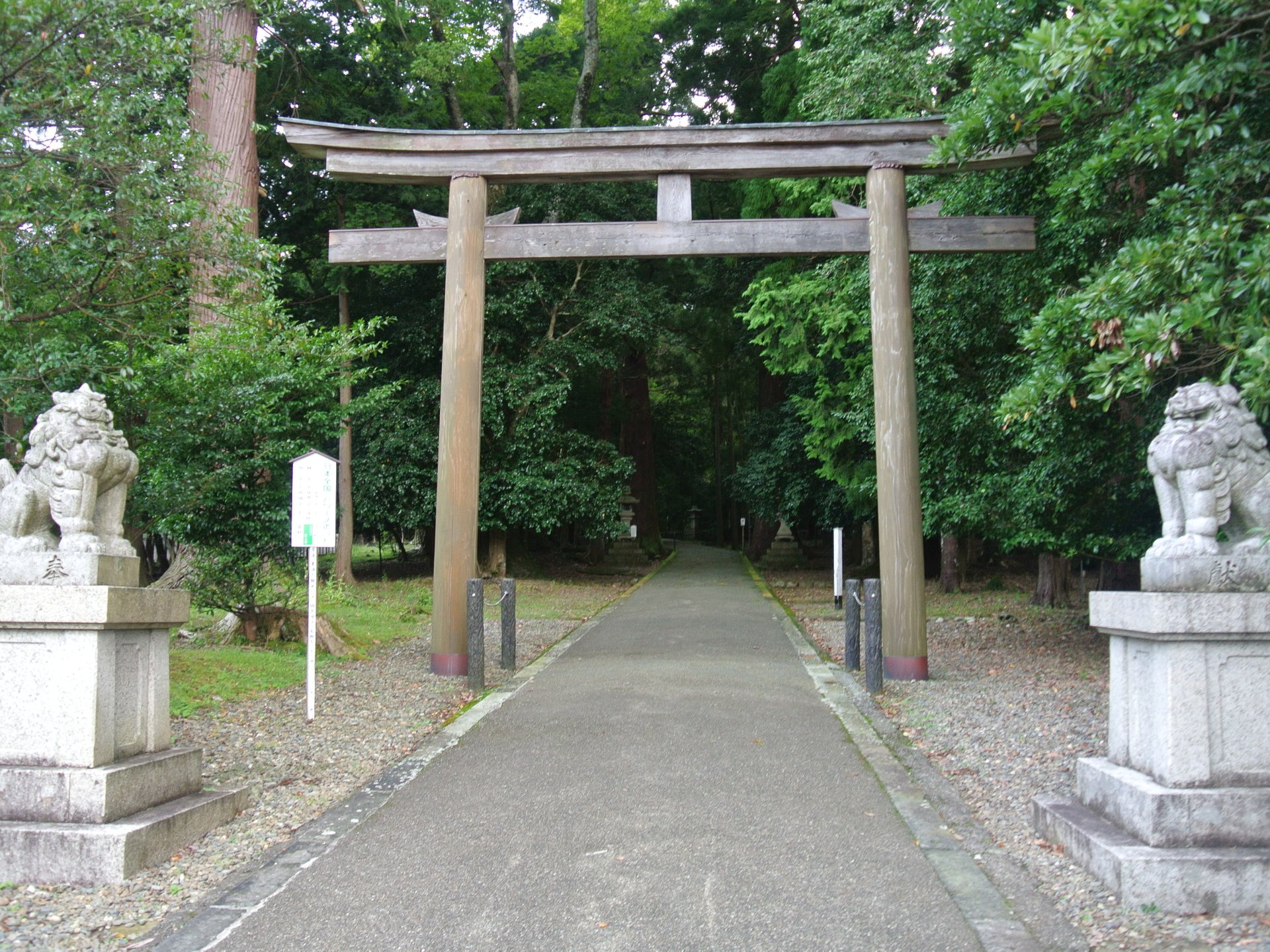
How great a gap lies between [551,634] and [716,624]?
2490mm

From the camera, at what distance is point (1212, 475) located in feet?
14.5

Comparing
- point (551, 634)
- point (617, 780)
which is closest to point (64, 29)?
point (617, 780)

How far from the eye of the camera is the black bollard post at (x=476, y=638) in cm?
961

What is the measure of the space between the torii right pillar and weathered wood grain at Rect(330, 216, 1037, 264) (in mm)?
344

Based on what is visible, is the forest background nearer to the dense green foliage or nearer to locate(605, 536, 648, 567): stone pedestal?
the dense green foliage

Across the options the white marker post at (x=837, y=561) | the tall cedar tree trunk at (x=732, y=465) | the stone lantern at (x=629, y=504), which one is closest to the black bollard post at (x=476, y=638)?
the white marker post at (x=837, y=561)

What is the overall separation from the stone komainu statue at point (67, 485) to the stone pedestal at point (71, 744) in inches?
7.3

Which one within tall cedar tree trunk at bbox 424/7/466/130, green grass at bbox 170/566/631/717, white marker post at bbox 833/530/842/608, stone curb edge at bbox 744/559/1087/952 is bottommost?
stone curb edge at bbox 744/559/1087/952

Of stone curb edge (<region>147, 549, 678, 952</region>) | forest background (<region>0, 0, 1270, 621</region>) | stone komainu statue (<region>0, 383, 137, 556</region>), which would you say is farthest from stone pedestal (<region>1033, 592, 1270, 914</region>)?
stone komainu statue (<region>0, 383, 137, 556</region>)

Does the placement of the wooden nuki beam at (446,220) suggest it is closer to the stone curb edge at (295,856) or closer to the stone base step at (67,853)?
the stone curb edge at (295,856)

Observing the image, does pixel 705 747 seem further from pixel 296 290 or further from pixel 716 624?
pixel 296 290

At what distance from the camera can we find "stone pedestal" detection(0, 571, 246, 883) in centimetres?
437

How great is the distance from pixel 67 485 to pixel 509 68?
22092mm

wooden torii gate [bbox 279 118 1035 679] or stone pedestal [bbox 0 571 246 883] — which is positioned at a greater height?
wooden torii gate [bbox 279 118 1035 679]
